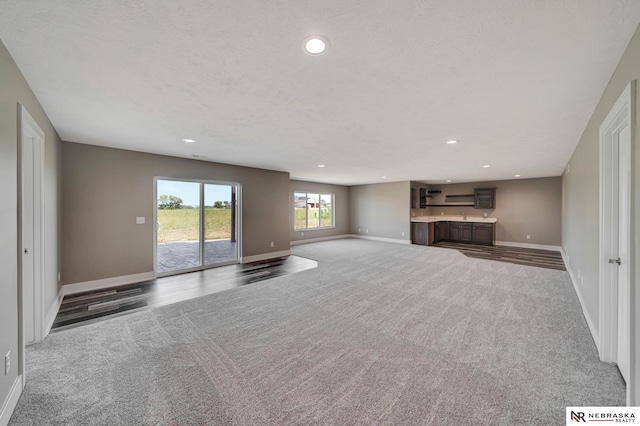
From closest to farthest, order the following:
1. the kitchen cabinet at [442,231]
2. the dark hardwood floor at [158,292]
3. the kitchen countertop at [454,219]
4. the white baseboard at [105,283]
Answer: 1. the dark hardwood floor at [158,292]
2. the white baseboard at [105,283]
3. the kitchen countertop at [454,219]
4. the kitchen cabinet at [442,231]

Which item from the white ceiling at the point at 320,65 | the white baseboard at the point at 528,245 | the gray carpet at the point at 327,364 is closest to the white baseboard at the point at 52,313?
the gray carpet at the point at 327,364

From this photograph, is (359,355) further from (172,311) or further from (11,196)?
(11,196)

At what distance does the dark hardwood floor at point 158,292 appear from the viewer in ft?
10.3

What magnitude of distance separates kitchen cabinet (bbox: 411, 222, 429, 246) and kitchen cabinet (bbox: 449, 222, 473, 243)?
1.64 m

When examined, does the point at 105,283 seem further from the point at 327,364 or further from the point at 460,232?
the point at 460,232

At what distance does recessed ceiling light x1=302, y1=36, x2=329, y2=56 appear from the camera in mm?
1506

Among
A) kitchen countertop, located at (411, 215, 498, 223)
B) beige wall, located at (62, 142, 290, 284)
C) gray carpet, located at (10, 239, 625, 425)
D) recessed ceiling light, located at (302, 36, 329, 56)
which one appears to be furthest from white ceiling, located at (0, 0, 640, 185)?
kitchen countertop, located at (411, 215, 498, 223)

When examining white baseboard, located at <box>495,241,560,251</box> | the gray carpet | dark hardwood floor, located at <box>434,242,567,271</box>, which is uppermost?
white baseboard, located at <box>495,241,560,251</box>

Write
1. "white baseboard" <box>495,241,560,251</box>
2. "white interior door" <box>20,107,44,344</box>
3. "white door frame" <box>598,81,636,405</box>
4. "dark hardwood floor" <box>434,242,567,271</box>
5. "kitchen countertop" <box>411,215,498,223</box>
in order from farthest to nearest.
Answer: "kitchen countertop" <box>411,215,498,223</box> → "white baseboard" <box>495,241,560,251</box> → "dark hardwood floor" <box>434,242,567,271</box> → "white interior door" <box>20,107,44,344</box> → "white door frame" <box>598,81,636,405</box>

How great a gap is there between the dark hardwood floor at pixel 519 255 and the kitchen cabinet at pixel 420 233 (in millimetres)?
872

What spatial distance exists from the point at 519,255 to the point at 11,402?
363 inches

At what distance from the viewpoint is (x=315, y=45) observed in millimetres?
1564

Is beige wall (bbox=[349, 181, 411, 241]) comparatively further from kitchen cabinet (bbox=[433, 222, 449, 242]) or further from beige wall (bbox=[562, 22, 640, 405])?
beige wall (bbox=[562, 22, 640, 405])

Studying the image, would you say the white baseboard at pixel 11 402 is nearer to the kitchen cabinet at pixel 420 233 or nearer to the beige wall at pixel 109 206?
the beige wall at pixel 109 206
